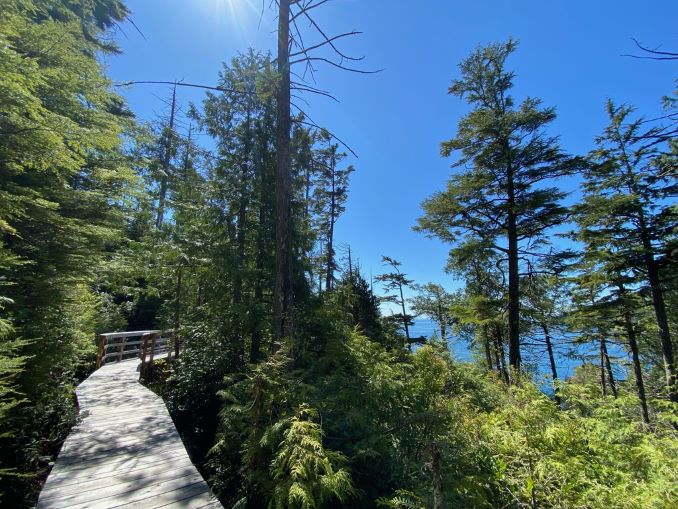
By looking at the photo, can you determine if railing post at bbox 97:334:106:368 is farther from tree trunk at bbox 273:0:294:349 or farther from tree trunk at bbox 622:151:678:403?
tree trunk at bbox 622:151:678:403

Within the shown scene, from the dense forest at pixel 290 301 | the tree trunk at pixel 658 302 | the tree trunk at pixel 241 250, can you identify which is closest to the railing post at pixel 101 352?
the dense forest at pixel 290 301

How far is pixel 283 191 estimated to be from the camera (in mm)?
6832

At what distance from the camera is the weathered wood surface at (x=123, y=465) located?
3.06 m

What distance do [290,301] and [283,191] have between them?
8.21ft

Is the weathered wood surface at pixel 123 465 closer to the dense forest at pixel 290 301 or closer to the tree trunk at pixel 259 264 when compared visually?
the dense forest at pixel 290 301

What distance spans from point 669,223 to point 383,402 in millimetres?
13250

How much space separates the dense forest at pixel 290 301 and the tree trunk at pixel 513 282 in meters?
0.11

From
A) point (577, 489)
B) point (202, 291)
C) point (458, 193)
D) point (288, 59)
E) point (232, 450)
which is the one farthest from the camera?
point (458, 193)

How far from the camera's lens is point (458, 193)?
11.9 m

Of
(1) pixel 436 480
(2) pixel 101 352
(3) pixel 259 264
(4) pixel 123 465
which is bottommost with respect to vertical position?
(4) pixel 123 465

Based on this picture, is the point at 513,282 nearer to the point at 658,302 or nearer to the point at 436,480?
the point at 658,302

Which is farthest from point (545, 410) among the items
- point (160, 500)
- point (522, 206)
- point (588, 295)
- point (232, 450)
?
point (588, 295)

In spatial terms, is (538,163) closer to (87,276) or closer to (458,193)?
(458,193)

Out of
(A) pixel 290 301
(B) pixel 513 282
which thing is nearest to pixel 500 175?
(B) pixel 513 282
